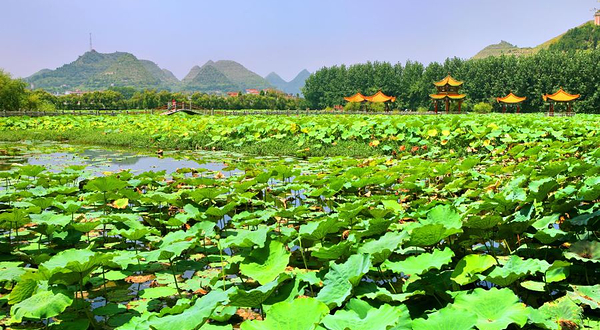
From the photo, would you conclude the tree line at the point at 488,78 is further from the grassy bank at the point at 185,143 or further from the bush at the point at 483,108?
the grassy bank at the point at 185,143

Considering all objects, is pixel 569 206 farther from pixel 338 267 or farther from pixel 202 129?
pixel 202 129

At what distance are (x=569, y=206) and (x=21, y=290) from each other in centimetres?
265

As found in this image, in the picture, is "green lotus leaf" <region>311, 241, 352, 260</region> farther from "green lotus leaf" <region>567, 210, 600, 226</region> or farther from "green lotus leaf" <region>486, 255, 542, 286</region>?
"green lotus leaf" <region>567, 210, 600, 226</region>

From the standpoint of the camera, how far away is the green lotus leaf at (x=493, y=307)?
1.29m

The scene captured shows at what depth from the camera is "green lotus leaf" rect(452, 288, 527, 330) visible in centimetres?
129

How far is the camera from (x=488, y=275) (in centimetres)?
172

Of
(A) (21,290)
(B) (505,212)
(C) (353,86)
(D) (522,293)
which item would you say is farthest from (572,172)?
(C) (353,86)

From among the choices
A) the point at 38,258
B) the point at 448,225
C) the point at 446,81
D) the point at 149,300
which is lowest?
the point at 149,300

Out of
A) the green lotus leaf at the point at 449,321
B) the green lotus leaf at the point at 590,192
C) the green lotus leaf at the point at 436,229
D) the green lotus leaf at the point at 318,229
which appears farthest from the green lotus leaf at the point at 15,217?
the green lotus leaf at the point at 590,192

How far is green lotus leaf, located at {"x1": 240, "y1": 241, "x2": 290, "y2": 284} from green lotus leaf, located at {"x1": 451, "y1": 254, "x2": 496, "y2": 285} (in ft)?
2.23

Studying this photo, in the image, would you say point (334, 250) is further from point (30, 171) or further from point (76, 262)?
point (30, 171)

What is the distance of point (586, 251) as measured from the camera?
191 centimetres

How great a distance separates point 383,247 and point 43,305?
4.44 feet

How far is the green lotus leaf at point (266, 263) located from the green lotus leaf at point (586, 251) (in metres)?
1.20
